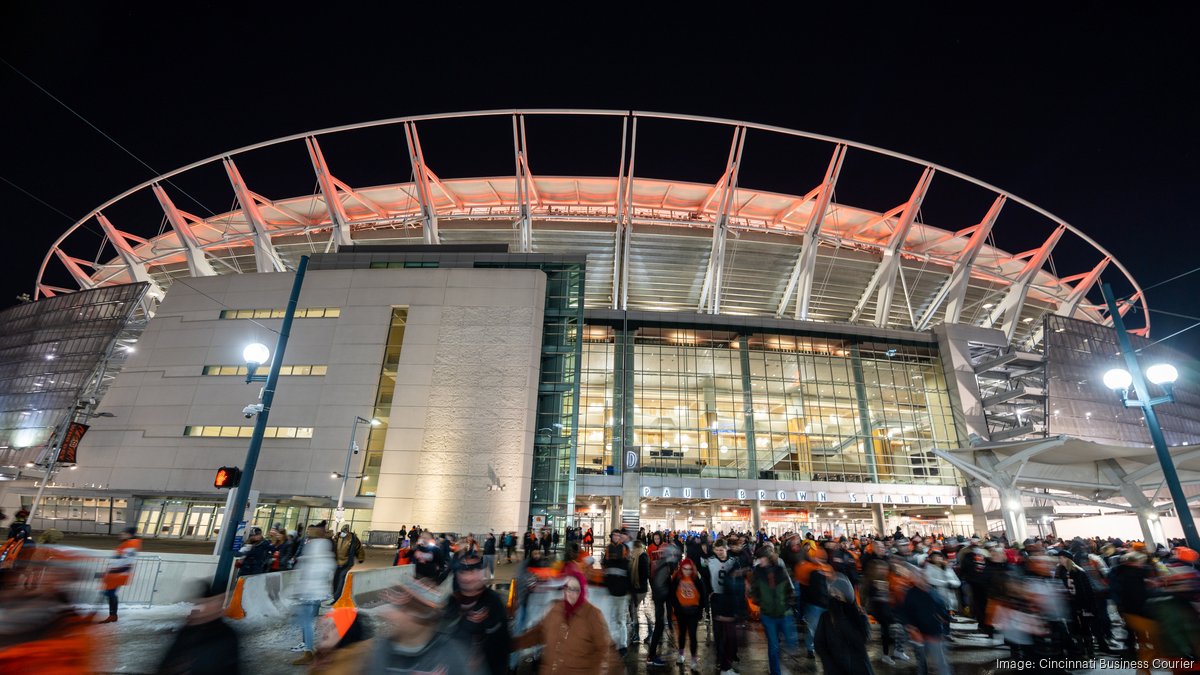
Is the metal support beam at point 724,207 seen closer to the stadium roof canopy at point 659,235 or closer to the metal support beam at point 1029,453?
the stadium roof canopy at point 659,235

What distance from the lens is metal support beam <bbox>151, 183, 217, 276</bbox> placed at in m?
41.2

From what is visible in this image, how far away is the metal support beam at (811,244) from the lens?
40.5m

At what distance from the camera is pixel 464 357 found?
31.0m

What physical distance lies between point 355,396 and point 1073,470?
39.7m

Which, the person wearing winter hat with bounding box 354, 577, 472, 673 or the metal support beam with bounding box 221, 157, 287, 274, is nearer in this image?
the person wearing winter hat with bounding box 354, 577, 472, 673

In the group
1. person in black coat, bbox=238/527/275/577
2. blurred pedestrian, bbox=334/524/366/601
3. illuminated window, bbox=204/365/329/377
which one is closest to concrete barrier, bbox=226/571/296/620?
person in black coat, bbox=238/527/275/577

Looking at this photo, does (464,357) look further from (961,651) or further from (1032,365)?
(1032,365)

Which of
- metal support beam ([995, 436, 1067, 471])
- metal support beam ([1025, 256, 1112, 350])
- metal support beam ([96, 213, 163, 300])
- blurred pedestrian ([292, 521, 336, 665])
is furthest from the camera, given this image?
metal support beam ([1025, 256, 1112, 350])

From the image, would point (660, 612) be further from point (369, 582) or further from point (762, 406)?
point (762, 406)

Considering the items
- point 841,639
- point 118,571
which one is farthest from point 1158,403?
point 118,571

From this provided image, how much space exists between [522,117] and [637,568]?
125 feet

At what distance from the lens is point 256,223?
41469 mm

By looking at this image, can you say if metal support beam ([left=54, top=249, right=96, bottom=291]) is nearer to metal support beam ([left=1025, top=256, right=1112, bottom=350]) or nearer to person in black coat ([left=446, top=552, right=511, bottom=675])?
person in black coat ([left=446, top=552, right=511, bottom=675])

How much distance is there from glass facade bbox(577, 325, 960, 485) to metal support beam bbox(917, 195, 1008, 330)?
4.73 m
